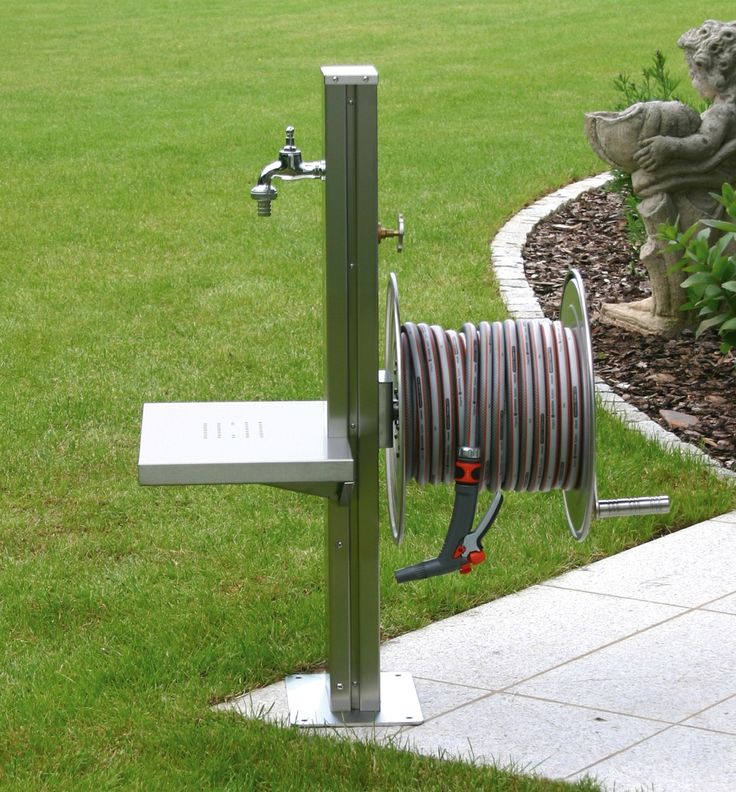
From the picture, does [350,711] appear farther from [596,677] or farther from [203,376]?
[203,376]

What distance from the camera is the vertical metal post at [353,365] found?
3600 mm

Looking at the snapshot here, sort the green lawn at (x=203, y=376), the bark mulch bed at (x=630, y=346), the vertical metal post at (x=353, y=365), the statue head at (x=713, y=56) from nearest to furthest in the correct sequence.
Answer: the vertical metal post at (x=353, y=365), the green lawn at (x=203, y=376), the bark mulch bed at (x=630, y=346), the statue head at (x=713, y=56)

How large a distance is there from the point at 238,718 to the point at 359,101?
1.75m

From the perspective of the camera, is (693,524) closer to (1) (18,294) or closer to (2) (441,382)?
(2) (441,382)

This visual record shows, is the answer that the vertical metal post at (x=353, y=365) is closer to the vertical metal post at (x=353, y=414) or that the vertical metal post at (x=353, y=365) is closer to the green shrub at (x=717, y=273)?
the vertical metal post at (x=353, y=414)

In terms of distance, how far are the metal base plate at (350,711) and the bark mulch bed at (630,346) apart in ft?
7.56

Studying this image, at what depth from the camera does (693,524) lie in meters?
5.44

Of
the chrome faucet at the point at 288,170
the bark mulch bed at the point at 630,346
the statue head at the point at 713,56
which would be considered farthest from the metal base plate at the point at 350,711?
the statue head at the point at 713,56

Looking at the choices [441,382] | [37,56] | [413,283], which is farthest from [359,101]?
[37,56]

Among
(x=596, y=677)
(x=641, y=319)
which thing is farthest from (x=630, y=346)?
(x=596, y=677)

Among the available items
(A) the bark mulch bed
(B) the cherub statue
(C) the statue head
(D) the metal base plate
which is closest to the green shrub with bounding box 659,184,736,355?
(A) the bark mulch bed

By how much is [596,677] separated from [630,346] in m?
3.52

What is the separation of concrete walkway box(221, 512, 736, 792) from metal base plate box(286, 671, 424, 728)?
4 cm

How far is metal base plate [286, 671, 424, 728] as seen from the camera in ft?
13.2
